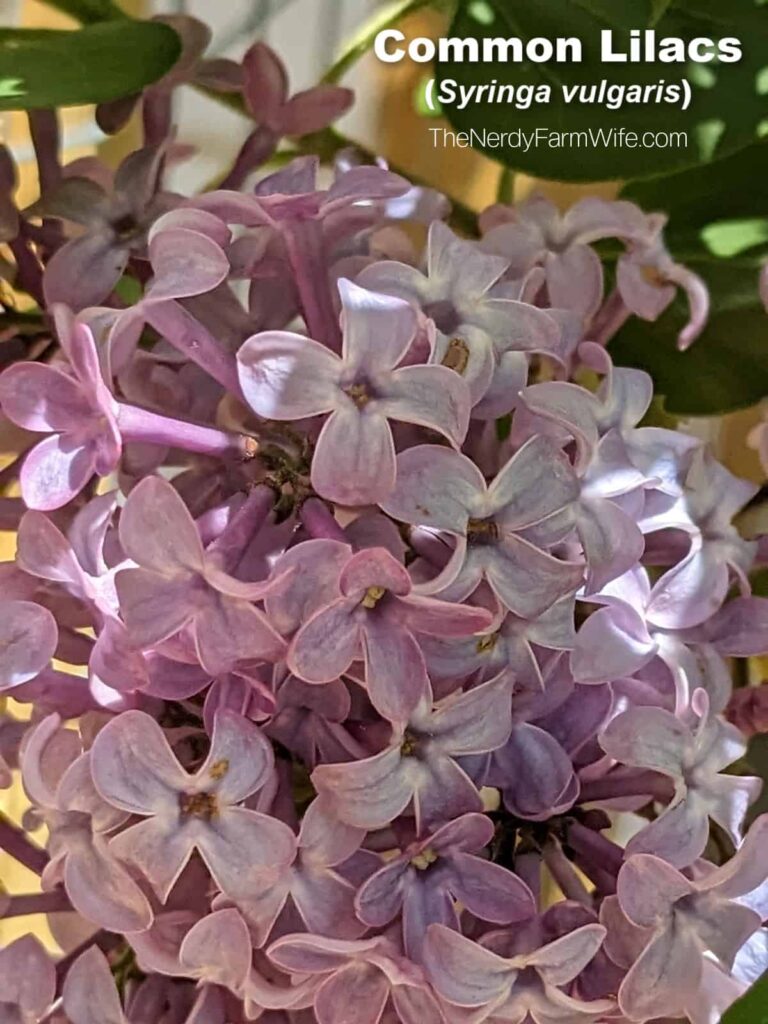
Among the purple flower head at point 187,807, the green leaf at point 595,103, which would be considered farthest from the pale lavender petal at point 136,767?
the green leaf at point 595,103

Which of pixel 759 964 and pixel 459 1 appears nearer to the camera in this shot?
pixel 759 964

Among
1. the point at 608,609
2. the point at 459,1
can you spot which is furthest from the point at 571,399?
the point at 459,1

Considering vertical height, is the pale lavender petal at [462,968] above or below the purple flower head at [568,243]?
below

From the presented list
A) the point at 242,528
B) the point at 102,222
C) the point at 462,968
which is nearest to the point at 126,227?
the point at 102,222

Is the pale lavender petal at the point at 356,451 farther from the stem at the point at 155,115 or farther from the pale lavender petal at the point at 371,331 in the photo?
the stem at the point at 155,115

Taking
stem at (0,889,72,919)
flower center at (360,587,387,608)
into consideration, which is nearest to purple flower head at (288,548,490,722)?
flower center at (360,587,387,608)

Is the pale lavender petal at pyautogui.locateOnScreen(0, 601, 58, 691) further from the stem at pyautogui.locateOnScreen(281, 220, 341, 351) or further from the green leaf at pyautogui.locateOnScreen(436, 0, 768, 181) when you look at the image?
the green leaf at pyautogui.locateOnScreen(436, 0, 768, 181)

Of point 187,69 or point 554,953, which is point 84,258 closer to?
point 187,69
